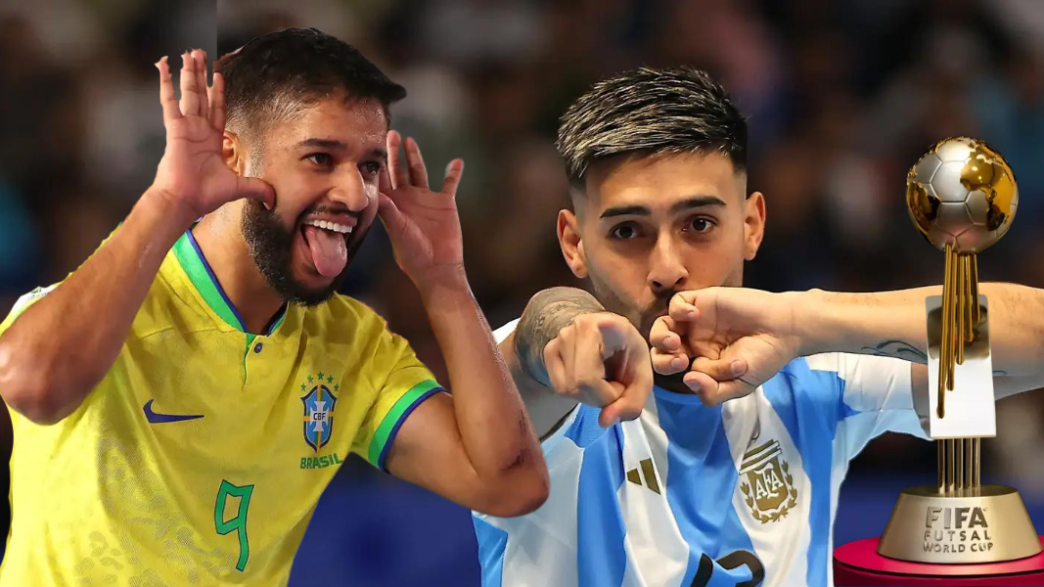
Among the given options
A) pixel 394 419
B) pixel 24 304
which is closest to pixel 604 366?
pixel 394 419

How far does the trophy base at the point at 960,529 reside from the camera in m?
1.66

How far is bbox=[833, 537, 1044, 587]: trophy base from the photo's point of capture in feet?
5.31

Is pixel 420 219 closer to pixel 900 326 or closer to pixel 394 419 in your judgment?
pixel 394 419

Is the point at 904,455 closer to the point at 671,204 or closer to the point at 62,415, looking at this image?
the point at 671,204

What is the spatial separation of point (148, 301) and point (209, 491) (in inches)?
15.5

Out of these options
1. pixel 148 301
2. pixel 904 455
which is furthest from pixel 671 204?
pixel 904 455

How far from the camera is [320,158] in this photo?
2424 mm

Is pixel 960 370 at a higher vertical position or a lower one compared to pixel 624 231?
lower

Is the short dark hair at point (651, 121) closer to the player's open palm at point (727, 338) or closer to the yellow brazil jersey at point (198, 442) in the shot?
the player's open palm at point (727, 338)

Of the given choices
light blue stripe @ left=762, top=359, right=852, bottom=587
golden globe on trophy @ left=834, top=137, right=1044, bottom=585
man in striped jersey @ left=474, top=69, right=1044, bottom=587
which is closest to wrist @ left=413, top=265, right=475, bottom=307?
man in striped jersey @ left=474, top=69, right=1044, bottom=587

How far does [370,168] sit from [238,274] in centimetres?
36

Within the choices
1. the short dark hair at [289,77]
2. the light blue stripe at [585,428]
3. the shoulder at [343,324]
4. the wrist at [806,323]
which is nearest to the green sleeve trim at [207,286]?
the shoulder at [343,324]

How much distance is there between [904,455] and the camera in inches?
177

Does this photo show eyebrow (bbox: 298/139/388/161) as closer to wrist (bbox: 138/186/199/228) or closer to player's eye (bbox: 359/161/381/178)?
player's eye (bbox: 359/161/381/178)
